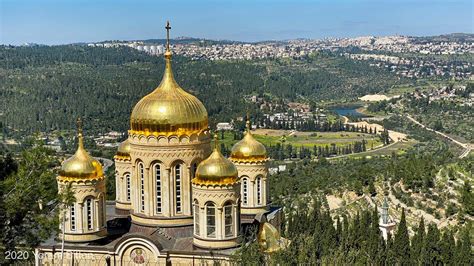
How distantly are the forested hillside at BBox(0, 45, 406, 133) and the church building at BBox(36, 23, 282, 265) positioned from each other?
147 feet

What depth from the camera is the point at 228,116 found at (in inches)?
3922

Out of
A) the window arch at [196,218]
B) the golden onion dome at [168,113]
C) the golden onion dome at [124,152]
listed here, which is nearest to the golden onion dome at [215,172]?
the window arch at [196,218]

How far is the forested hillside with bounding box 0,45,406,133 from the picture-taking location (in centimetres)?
9844

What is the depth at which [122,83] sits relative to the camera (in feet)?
396

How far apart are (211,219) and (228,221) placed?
0.50 metres

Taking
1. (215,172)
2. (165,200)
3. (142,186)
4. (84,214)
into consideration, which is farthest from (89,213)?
(215,172)

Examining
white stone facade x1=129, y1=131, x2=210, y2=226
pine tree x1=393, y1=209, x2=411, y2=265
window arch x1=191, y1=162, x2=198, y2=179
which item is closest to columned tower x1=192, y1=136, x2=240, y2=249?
white stone facade x1=129, y1=131, x2=210, y2=226

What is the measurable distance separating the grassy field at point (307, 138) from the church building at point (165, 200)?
→ 179ft

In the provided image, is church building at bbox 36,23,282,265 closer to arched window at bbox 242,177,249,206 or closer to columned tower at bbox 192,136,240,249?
columned tower at bbox 192,136,240,249

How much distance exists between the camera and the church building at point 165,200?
1966cm

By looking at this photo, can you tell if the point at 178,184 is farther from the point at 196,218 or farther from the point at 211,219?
the point at 211,219

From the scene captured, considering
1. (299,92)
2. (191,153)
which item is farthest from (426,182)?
(299,92)

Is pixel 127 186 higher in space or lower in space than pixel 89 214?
higher

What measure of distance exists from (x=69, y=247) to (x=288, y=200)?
2204 cm
